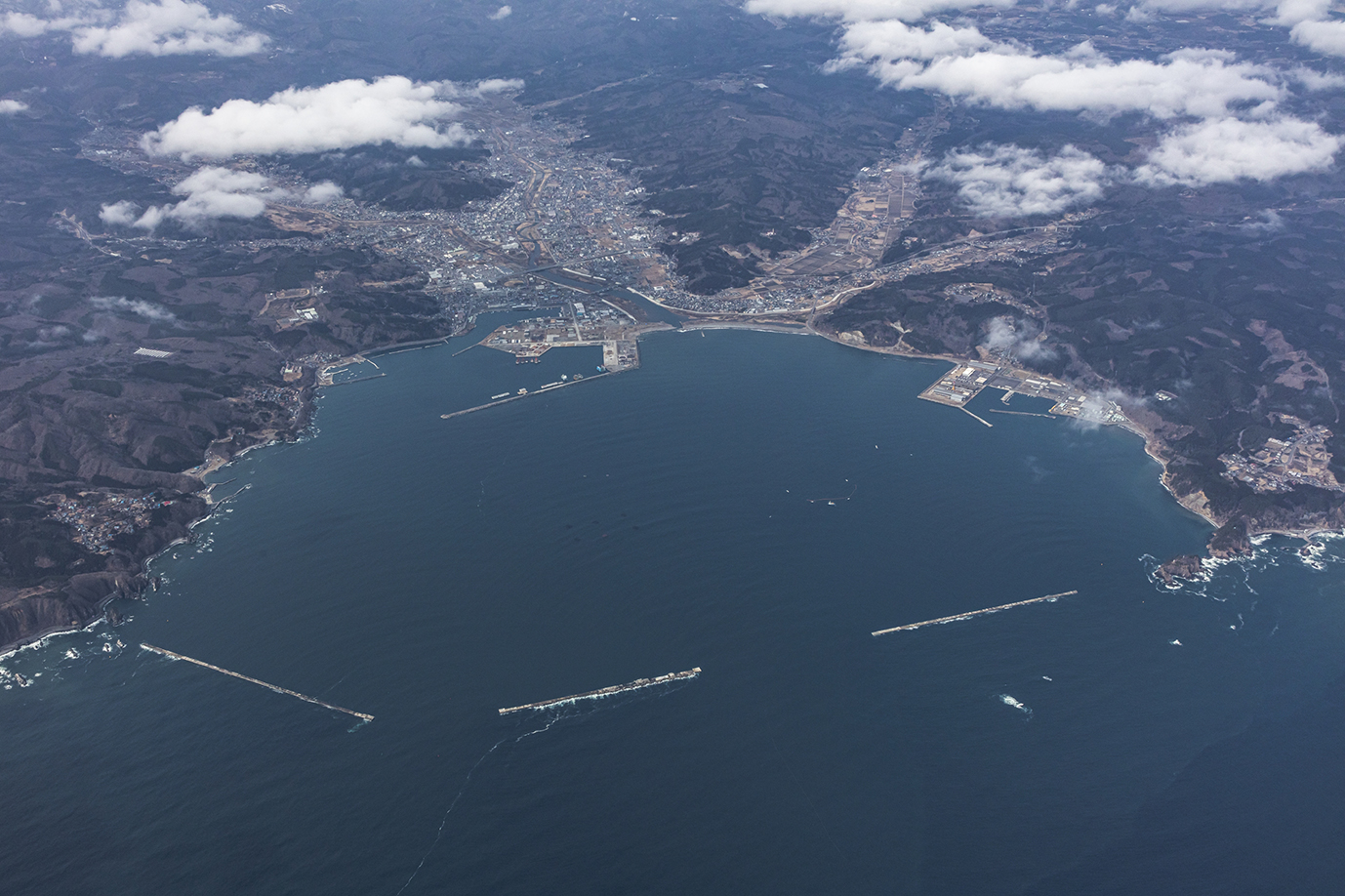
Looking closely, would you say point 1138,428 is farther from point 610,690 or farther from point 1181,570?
point 610,690

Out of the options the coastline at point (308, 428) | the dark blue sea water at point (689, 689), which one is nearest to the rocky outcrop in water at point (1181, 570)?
the dark blue sea water at point (689, 689)

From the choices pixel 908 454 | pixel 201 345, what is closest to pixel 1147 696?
pixel 908 454

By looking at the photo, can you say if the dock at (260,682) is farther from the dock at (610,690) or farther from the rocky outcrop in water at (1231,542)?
the rocky outcrop in water at (1231,542)

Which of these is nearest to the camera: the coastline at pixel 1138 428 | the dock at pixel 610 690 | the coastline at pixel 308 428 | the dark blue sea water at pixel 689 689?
the dark blue sea water at pixel 689 689

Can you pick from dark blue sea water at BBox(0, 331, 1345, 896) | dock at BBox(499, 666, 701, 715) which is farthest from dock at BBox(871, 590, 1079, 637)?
dock at BBox(499, 666, 701, 715)

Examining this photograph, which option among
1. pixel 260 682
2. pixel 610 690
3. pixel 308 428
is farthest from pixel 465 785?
pixel 308 428

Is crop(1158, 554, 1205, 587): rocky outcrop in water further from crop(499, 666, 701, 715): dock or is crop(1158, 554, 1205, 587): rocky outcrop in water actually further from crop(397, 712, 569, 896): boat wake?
crop(397, 712, 569, 896): boat wake
